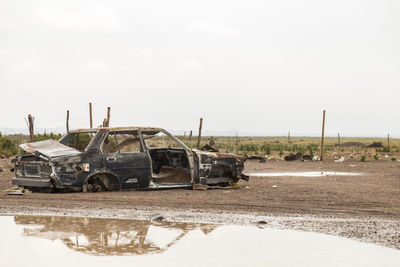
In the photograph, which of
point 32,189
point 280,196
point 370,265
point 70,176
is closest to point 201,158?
point 280,196

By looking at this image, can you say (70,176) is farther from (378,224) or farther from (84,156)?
(378,224)

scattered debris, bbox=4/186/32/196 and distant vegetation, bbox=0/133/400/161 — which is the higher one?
distant vegetation, bbox=0/133/400/161

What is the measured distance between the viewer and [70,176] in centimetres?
1114

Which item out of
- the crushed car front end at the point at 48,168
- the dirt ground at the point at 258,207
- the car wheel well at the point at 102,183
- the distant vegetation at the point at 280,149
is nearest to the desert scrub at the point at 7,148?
the distant vegetation at the point at 280,149

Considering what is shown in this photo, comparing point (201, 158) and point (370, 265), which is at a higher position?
point (201, 158)

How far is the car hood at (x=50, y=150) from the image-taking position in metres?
11.0

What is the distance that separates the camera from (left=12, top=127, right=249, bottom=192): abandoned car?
11094 mm

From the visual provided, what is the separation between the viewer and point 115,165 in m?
11.6

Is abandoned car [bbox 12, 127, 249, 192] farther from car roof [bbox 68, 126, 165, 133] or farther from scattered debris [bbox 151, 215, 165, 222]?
scattered debris [bbox 151, 215, 165, 222]

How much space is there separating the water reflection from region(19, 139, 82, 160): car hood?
9.45 ft

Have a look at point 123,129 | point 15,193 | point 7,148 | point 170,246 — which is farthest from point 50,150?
point 7,148

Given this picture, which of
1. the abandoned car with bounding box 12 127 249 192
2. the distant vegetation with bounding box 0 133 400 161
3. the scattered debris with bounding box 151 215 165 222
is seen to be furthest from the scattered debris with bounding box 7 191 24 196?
the scattered debris with bounding box 151 215 165 222

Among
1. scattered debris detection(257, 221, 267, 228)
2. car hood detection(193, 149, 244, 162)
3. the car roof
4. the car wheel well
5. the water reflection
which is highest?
the car roof

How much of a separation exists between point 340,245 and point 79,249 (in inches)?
124
